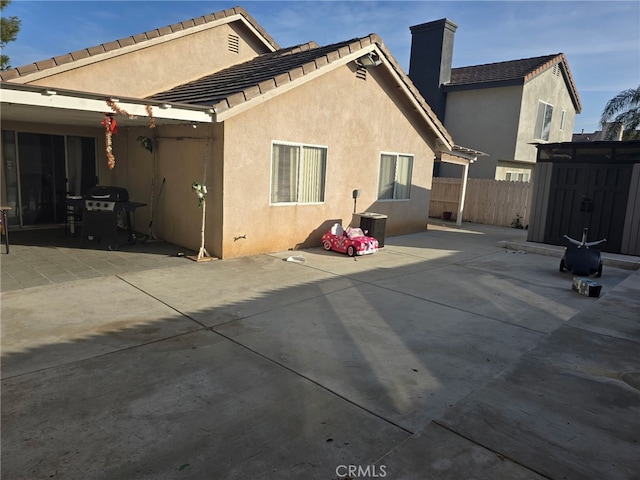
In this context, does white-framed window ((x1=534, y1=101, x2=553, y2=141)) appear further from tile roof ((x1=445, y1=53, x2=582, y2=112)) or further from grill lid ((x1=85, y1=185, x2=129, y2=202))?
grill lid ((x1=85, y1=185, x2=129, y2=202))

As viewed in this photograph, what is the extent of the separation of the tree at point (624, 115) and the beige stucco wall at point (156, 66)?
610 inches

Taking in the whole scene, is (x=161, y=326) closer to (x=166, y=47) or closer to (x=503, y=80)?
(x=166, y=47)

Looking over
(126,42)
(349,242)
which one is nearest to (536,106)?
(349,242)

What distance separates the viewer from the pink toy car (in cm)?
921

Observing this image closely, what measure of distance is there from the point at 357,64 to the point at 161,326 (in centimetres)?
766

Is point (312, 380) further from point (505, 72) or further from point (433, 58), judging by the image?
point (505, 72)

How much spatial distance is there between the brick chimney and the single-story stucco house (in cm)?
737

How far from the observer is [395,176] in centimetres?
1182

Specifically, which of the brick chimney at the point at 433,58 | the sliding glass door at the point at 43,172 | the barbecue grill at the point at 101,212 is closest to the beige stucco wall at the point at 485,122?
the brick chimney at the point at 433,58

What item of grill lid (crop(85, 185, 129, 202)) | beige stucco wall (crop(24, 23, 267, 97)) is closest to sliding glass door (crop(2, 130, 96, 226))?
beige stucco wall (crop(24, 23, 267, 97))

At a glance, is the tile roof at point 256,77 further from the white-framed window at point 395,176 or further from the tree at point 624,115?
the tree at point 624,115

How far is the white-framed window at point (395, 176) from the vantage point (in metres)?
11.4

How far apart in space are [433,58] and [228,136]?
1382 cm

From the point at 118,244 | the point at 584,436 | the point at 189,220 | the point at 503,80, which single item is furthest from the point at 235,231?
the point at 503,80
